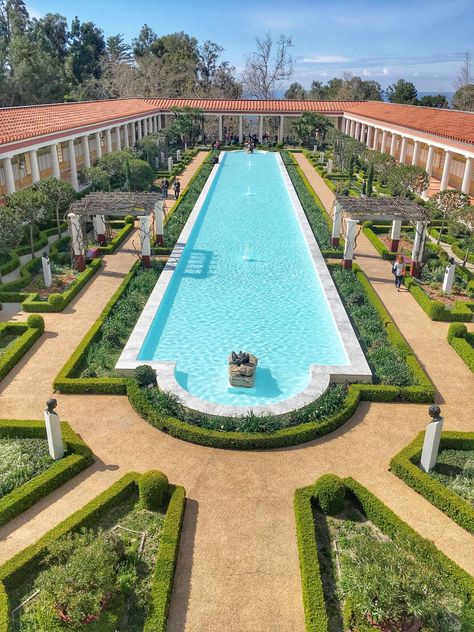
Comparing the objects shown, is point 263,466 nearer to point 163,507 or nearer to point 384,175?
point 163,507

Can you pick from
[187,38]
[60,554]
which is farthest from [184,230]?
[187,38]

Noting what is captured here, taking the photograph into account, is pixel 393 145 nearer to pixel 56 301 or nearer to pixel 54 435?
pixel 56 301

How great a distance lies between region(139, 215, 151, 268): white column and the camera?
785 inches

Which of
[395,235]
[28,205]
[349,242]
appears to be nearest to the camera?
[28,205]

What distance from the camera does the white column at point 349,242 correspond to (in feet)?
63.4

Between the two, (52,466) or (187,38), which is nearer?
(52,466)

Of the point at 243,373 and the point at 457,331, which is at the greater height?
the point at 457,331

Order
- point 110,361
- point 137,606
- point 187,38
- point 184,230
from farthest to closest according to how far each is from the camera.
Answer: point 187,38
point 184,230
point 110,361
point 137,606

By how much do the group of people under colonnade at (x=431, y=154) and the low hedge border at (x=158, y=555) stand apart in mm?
23389

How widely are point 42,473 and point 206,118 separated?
5717 centimetres

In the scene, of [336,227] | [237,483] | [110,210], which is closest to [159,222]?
[110,210]

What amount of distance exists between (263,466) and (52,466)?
3882mm

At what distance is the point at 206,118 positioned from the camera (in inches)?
2400

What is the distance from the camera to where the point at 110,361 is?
13789 mm
